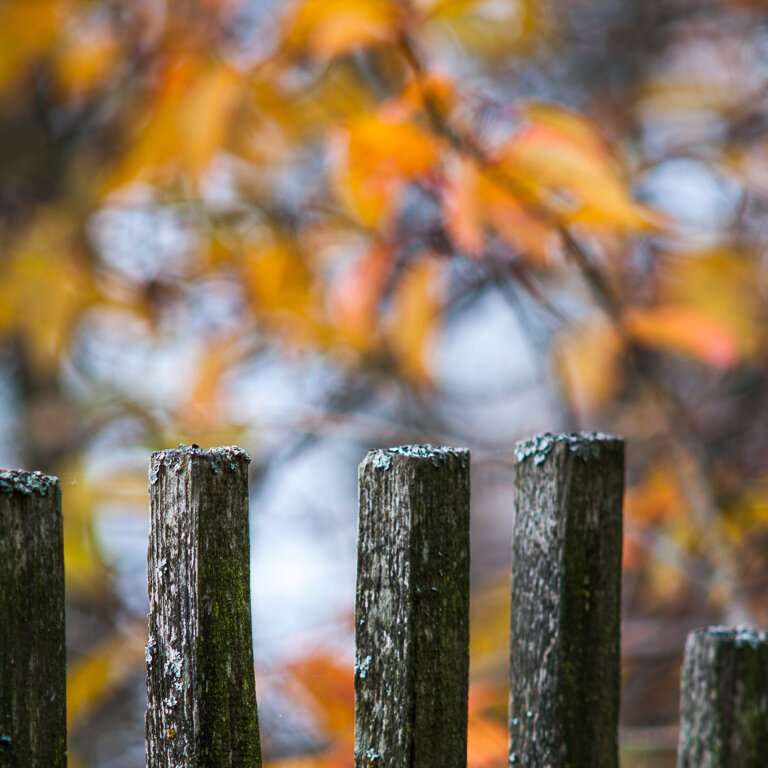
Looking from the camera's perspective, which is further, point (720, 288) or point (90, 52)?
point (90, 52)

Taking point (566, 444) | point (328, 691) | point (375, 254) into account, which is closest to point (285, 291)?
point (375, 254)

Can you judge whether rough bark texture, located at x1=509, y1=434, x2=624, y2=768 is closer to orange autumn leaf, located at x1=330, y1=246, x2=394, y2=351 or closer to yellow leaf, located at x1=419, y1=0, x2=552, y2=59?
orange autumn leaf, located at x1=330, y1=246, x2=394, y2=351

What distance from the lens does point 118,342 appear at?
376cm

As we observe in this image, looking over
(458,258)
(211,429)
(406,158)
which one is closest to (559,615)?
(406,158)

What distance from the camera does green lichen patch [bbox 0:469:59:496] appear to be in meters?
0.58

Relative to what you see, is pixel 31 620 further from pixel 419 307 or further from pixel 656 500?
pixel 656 500

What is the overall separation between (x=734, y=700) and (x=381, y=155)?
90 centimetres

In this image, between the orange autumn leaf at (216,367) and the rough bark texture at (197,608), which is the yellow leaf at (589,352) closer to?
the orange autumn leaf at (216,367)

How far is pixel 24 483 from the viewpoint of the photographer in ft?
1.93

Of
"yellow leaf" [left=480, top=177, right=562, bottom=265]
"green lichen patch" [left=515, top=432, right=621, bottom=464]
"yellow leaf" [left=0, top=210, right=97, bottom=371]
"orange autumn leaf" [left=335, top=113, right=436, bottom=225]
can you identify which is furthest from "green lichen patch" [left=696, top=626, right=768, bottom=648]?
"yellow leaf" [left=0, top=210, right=97, bottom=371]

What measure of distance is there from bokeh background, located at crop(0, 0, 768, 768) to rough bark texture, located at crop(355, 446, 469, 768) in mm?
481

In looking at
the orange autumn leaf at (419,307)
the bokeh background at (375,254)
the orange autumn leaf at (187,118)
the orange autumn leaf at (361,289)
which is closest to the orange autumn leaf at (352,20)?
the bokeh background at (375,254)

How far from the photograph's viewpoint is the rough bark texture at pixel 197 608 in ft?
2.06

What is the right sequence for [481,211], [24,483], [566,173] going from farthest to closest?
[481,211], [566,173], [24,483]
